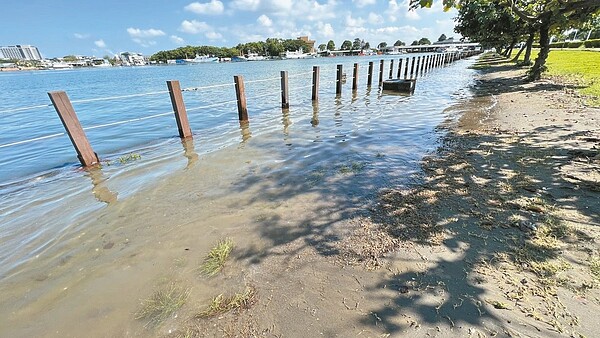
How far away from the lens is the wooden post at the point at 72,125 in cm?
518

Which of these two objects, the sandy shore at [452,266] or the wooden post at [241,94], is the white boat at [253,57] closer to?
the wooden post at [241,94]

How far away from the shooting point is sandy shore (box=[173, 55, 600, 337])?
2.00m

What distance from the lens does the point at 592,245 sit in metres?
2.55

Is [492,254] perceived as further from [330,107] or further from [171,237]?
[330,107]

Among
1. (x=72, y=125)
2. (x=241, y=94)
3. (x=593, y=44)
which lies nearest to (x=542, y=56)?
(x=241, y=94)

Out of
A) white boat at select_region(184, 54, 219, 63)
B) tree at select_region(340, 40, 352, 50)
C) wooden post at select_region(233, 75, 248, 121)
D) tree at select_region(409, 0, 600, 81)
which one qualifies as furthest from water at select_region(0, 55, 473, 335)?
tree at select_region(340, 40, 352, 50)

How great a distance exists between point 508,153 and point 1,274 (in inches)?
295

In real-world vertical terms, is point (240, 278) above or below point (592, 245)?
below

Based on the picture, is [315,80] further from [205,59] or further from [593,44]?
[205,59]

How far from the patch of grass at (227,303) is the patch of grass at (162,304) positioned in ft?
0.89

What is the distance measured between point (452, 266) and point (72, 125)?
22.5ft

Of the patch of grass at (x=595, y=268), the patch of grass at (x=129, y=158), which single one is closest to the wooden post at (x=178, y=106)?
the patch of grass at (x=129, y=158)

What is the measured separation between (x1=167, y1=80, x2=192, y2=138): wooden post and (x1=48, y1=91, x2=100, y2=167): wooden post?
214 centimetres

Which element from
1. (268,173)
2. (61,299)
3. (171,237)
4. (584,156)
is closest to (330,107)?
(268,173)
